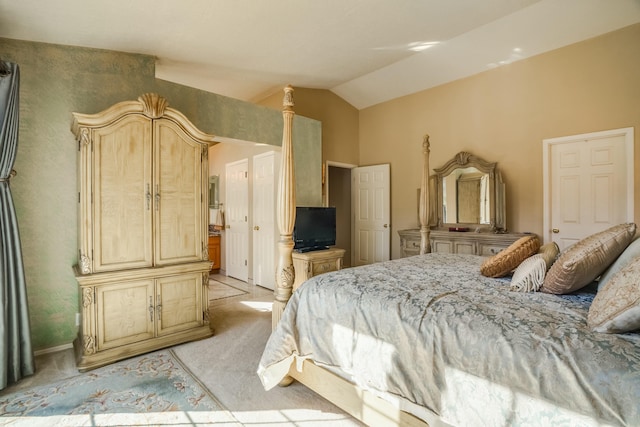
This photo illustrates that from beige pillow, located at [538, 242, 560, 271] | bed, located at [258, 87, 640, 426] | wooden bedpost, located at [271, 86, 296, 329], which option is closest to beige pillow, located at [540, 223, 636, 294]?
bed, located at [258, 87, 640, 426]

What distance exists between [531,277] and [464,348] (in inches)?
30.6

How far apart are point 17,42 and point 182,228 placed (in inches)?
79.2

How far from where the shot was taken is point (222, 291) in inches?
193

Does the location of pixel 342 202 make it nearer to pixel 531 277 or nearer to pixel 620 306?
pixel 531 277

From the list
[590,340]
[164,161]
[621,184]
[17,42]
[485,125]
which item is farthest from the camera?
[485,125]

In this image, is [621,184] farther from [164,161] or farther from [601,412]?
[164,161]

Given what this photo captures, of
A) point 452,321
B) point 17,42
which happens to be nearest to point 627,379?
point 452,321

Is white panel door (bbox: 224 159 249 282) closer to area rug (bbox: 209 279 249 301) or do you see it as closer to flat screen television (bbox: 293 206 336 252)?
area rug (bbox: 209 279 249 301)

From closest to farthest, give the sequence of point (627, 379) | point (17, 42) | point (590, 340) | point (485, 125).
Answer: point (627, 379), point (590, 340), point (17, 42), point (485, 125)

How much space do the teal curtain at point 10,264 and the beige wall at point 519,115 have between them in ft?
13.4

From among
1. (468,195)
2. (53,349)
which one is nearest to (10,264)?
(53,349)

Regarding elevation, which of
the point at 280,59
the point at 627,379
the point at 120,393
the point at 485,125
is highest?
the point at 280,59

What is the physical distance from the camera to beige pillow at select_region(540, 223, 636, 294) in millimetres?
1615

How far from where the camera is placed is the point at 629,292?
46.3 inches
